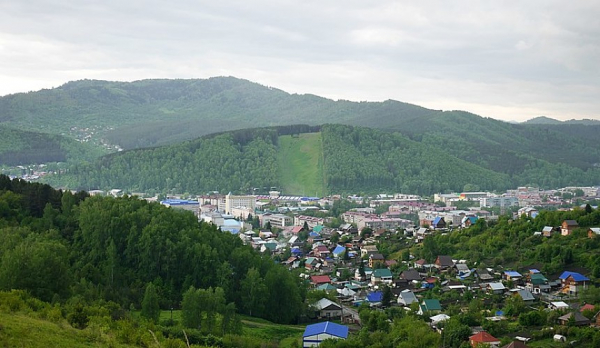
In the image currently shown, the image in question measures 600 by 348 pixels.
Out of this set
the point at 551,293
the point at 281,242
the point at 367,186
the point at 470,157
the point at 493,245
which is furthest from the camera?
the point at 470,157

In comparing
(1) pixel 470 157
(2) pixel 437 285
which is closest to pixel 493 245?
(2) pixel 437 285

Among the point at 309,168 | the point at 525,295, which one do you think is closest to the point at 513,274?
the point at 525,295

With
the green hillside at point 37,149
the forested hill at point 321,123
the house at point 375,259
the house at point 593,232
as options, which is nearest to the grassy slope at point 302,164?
the forested hill at point 321,123

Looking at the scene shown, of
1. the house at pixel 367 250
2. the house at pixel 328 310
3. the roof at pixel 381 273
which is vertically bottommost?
the house at pixel 328 310

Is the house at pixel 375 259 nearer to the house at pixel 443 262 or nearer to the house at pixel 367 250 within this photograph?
the house at pixel 367 250

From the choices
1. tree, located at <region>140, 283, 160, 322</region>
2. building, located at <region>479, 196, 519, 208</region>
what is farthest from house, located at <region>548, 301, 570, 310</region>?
building, located at <region>479, 196, 519, 208</region>

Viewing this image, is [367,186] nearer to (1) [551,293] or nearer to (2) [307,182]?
(2) [307,182]
